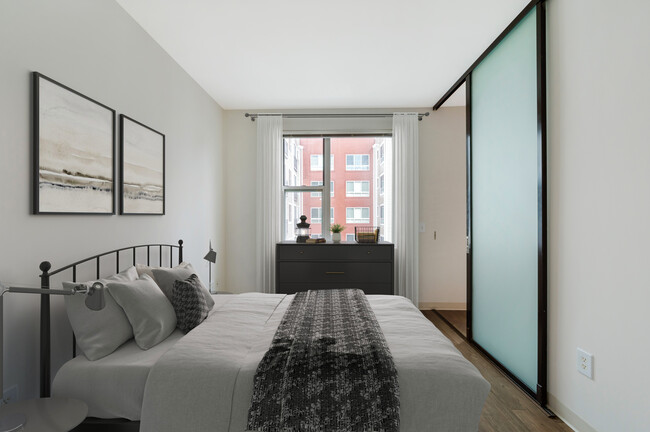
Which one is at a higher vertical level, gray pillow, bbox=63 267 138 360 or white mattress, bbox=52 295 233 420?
gray pillow, bbox=63 267 138 360

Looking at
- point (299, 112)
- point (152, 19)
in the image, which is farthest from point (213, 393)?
point (299, 112)

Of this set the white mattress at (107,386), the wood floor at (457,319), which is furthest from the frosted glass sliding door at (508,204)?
the white mattress at (107,386)

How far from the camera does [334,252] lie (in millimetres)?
4234

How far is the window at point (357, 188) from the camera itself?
4.85m

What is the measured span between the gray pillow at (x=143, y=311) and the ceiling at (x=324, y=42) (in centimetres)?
191

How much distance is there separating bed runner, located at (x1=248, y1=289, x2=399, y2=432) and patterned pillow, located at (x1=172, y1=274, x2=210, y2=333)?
64 cm

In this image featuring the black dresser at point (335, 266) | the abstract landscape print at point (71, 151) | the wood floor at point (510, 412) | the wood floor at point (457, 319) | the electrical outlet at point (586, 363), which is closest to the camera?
the abstract landscape print at point (71, 151)

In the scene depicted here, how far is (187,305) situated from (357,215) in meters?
3.09

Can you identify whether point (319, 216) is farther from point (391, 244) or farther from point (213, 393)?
point (213, 393)

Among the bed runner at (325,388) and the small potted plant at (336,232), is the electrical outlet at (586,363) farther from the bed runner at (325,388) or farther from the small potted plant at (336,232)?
the small potted plant at (336,232)

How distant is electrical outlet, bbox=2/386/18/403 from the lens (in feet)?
5.20

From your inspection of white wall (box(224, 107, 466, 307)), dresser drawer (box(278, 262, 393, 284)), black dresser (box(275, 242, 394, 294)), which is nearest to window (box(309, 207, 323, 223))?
black dresser (box(275, 242, 394, 294))

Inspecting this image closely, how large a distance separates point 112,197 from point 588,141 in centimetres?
286

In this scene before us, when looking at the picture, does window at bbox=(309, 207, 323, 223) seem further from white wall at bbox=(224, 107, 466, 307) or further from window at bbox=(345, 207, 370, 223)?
white wall at bbox=(224, 107, 466, 307)
